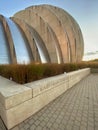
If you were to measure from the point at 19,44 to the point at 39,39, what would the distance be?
12.8 ft

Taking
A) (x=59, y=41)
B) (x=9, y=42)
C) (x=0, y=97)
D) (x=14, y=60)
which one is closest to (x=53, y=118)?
(x=0, y=97)

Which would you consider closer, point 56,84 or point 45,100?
point 45,100

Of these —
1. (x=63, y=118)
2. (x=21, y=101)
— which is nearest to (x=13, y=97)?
(x=21, y=101)

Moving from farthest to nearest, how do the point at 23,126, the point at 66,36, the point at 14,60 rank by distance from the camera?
the point at 66,36 → the point at 14,60 → the point at 23,126

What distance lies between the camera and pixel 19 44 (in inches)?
578

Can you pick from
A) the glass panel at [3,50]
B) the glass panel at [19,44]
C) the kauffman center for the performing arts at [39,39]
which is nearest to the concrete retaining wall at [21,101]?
the kauffman center for the performing arts at [39,39]

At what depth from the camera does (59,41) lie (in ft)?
58.7

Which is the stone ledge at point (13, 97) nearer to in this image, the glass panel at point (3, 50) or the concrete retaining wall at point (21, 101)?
the concrete retaining wall at point (21, 101)

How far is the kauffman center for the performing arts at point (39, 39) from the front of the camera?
14.1 metres

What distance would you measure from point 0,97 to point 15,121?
73cm

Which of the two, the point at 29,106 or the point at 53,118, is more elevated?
the point at 29,106

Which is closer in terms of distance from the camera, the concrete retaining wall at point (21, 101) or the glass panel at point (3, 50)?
the concrete retaining wall at point (21, 101)

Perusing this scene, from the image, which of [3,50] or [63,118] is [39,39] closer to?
[3,50]

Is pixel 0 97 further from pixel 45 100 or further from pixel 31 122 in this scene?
pixel 45 100
